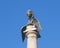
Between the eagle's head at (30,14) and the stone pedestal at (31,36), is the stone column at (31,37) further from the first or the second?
the eagle's head at (30,14)

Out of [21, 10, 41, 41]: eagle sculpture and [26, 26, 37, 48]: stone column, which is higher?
[21, 10, 41, 41]: eagle sculpture

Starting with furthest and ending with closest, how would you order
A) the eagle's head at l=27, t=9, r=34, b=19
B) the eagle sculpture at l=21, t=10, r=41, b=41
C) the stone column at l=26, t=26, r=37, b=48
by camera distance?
the eagle's head at l=27, t=9, r=34, b=19 → the eagle sculpture at l=21, t=10, r=41, b=41 → the stone column at l=26, t=26, r=37, b=48

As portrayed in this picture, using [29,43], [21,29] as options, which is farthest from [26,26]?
[29,43]

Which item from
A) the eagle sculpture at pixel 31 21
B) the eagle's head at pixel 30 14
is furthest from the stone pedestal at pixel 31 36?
the eagle's head at pixel 30 14

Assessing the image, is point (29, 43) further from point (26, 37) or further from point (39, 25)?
point (39, 25)

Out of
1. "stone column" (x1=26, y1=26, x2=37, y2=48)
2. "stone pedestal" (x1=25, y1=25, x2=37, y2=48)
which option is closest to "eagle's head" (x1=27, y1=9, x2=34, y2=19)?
"stone pedestal" (x1=25, y1=25, x2=37, y2=48)

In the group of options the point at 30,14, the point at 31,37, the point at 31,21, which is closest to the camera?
the point at 31,37

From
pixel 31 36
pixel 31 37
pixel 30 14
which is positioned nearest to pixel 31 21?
pixel 30 14

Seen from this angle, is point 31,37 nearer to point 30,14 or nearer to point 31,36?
point 31,36

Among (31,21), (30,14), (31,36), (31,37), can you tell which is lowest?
(31,37)

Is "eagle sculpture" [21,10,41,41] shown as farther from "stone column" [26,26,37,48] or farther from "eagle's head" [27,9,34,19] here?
"stone column" [26,26,37,48]

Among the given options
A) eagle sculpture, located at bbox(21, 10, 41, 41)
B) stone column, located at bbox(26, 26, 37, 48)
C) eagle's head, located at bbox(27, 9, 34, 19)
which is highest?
eagle's head, located at bbox(27, 9, 34, 19)

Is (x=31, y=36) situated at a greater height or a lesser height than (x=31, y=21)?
lesser

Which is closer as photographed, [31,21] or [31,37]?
[31,37]
